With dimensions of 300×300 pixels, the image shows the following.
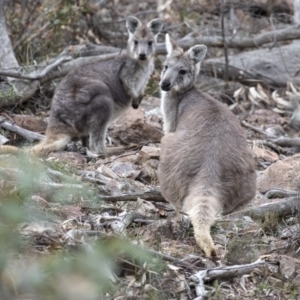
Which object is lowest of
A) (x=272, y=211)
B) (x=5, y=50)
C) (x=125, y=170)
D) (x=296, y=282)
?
(x=125, y=170)

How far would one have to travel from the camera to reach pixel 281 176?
6859 millimetres

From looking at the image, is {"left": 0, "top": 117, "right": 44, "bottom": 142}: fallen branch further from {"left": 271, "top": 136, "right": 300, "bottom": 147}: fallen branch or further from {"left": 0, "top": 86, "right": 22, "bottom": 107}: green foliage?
{"left": 271, "top": 136, "right": 300, "bottom": 147}: fallen branch

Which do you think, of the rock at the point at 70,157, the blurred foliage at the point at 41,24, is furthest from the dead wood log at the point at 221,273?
the blurred foliage at the point at 41,24

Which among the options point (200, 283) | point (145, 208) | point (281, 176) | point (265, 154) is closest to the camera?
point (200, 283)

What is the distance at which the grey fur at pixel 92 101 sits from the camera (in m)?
8.16

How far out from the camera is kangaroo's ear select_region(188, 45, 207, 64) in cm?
753

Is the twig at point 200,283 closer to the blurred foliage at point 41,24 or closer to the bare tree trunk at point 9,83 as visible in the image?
the bare tree trunk at point 9,83

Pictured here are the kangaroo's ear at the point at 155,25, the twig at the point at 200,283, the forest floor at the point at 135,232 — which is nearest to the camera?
the forest floor at the point at 135,232

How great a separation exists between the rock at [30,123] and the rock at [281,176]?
2954 mm

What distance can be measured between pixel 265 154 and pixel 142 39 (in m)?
2.14

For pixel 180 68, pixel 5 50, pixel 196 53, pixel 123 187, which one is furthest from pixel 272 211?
pixel 5 50

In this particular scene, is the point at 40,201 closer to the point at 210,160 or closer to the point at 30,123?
the point at 210,160

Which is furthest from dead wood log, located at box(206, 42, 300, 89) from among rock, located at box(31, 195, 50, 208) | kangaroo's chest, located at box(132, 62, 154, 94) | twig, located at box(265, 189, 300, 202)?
rock, located at box(31, 195, 50, 208)

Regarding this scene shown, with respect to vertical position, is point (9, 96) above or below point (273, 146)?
above
